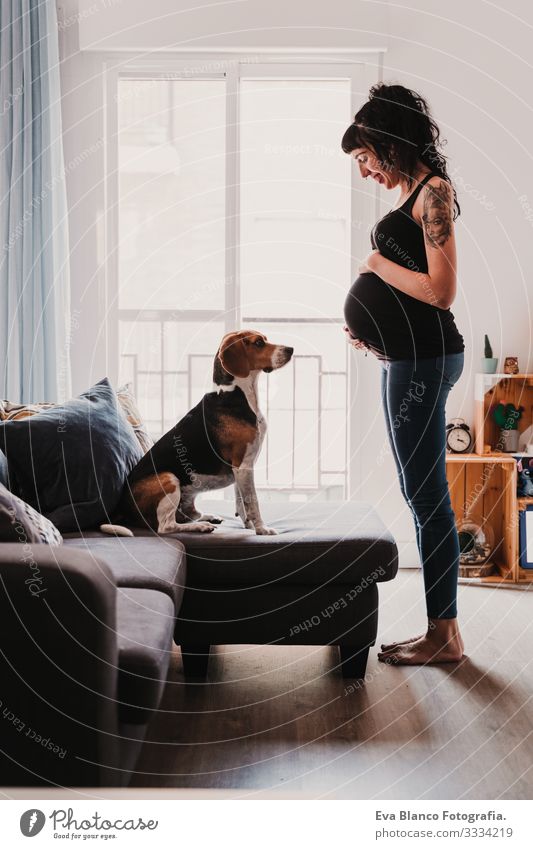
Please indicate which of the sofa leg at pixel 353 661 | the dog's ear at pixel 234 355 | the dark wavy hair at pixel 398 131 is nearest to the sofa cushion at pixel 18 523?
the dog's ear at pixel 234 355

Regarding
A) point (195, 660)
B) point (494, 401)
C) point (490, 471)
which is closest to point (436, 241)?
point (195, 660)

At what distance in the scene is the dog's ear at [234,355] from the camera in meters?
2.42

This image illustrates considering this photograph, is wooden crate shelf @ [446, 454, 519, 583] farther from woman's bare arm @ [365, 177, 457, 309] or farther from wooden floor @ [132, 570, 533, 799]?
woman's bare arm @ [365, 177, 457, 309]

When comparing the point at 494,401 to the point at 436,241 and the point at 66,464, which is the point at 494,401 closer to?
the point at 436,241

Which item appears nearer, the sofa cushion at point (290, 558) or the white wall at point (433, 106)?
the sofa cushion at point (290, 558)

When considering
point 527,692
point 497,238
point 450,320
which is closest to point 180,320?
point 497,238

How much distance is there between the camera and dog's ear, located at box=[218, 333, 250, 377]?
2424 millimetres

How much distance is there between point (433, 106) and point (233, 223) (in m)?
1.07

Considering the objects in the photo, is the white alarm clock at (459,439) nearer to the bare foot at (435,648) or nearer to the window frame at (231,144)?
the window frame at (231,144)

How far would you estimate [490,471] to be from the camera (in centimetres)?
391

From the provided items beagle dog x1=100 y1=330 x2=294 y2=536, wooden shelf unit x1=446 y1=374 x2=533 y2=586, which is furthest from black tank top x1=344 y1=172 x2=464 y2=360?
wooden shelf unit x1=446 y1=374 x2=533 y2=586

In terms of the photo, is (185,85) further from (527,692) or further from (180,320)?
(527,692)

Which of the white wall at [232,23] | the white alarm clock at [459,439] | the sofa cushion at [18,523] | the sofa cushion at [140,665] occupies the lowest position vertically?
the sofa cushion at [140,665]

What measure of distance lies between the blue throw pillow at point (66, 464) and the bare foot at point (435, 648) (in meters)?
0.97
